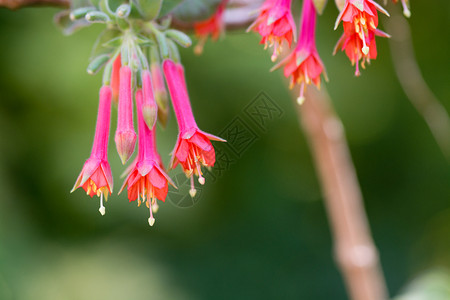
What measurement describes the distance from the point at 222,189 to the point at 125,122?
1.92 m

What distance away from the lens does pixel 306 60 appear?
88 cm

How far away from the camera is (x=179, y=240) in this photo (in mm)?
2668

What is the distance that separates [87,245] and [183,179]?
1.58 m

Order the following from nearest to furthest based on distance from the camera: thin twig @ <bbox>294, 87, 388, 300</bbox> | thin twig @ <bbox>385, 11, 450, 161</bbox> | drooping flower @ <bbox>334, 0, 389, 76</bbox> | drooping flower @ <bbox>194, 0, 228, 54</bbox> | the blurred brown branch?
drooping flower @ <bbox>334, 0, 389, 76</bbox> → the blurred brown branch → drooping flower @ <bbox>194, 0, 228, 54</bbox> → thin twig @ <bbox>294, 87, 388, 300</bbox> → thin twig @ <bbox>385, 11, 450, 161</bbox>

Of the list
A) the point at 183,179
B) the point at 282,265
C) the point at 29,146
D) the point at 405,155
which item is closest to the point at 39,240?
the point at 29,146

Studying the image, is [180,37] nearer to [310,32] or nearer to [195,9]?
[195,9]

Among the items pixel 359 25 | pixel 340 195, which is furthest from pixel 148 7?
pixel 340 195

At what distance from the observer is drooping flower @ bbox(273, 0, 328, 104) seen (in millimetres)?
874

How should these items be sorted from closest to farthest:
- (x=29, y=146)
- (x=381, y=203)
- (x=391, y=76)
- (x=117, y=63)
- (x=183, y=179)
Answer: (x=117, y=63), (x=183, y=179), (x=29, y=146), (x=391, y=76), (x=381, y=203)

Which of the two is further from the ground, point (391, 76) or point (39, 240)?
point (391, 76)

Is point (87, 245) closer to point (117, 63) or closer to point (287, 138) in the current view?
point (287, 138)

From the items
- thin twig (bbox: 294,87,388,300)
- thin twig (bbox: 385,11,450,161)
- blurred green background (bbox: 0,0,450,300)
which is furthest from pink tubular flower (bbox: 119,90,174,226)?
blurred green background (bbox: 0,0,450,300)

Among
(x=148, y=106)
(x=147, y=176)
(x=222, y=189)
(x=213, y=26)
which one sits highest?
(x=213, y=26)

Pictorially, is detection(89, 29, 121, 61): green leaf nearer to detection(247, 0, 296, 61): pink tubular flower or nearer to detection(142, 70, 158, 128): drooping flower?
detection(142, 70, 158, 128): drooping flower
